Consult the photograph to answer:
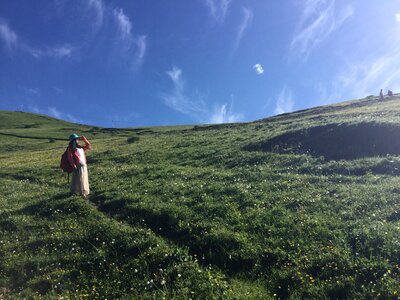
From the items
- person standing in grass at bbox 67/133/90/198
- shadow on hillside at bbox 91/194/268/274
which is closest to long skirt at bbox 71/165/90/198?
person standing in grass at bbox 67/133/90/198

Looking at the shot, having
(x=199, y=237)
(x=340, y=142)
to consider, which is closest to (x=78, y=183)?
(x=199, y=237)

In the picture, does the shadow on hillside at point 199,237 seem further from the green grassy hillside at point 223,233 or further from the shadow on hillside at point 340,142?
the shadow on hillside at point 340,142

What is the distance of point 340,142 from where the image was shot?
84.0ft

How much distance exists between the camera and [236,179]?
2075cm

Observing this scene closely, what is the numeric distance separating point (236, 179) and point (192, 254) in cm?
891

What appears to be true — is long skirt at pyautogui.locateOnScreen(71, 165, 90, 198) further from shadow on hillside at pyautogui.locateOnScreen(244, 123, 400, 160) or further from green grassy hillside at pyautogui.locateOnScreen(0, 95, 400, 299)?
shadow on hillside at pyautogui.locateOnScreen(244, 123, 400, 160)

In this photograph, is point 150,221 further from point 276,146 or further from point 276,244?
point 276,146

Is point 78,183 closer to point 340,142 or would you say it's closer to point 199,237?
point 199,237

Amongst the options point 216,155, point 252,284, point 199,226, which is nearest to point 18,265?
point 199,226

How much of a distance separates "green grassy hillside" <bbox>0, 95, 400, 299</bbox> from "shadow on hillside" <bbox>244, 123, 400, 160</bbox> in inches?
7.0

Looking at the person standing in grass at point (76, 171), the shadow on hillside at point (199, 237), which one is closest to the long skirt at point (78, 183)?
the person standing in grass at point (76, 171)

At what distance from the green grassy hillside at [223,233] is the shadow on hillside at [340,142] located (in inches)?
7.0

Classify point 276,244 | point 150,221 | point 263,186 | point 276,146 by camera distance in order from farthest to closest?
point 276,146, point 263,186, point 150,221, point 276,244

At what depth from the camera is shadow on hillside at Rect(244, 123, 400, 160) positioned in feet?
75.6
